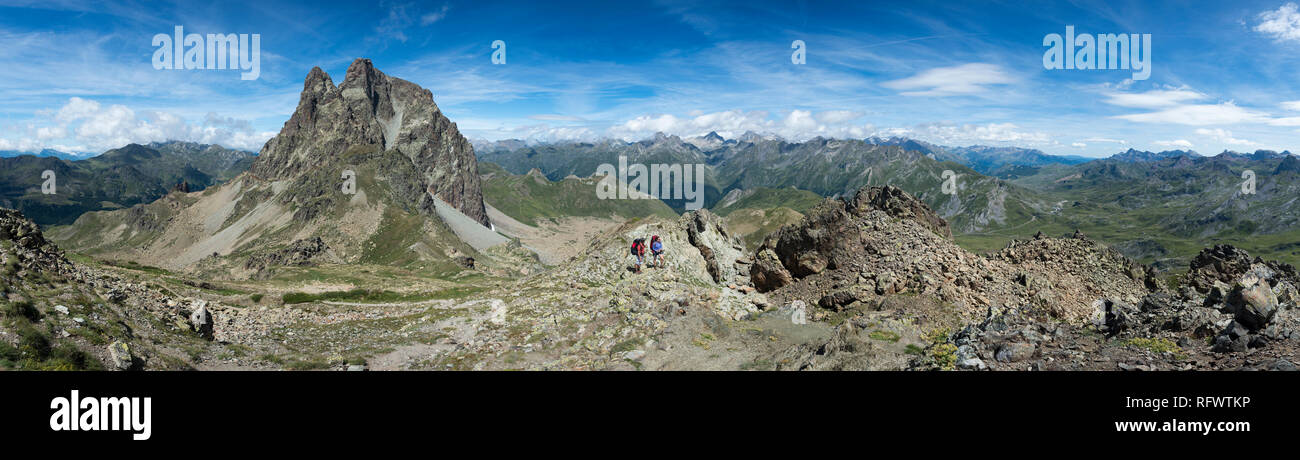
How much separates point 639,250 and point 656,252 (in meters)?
1.51

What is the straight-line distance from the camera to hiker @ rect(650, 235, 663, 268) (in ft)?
136

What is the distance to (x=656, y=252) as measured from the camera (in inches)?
1656

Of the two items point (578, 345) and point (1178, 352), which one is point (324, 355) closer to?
point (578, 345)

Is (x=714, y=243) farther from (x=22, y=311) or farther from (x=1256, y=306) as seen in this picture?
(x=22, y=311)

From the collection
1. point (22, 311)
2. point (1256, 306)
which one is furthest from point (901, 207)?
point (22, 311)

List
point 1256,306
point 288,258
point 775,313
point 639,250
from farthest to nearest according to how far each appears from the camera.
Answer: point 288,258 < point 639,250 < point 775,313 < point 1256,306

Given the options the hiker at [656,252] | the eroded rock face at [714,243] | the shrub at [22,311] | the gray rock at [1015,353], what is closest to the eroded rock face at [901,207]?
the eroded rock face at [714,243]

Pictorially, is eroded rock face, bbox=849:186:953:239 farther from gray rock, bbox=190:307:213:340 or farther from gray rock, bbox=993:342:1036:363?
gray rock, bbox=190:307:213:340

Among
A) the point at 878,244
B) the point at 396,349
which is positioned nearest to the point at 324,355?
the point at 396,349

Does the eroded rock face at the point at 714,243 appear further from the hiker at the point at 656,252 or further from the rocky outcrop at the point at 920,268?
the hiker at the point at 656,252

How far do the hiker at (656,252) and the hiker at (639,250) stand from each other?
0.72m

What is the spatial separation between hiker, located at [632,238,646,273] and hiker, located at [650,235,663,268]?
28.2 inches
